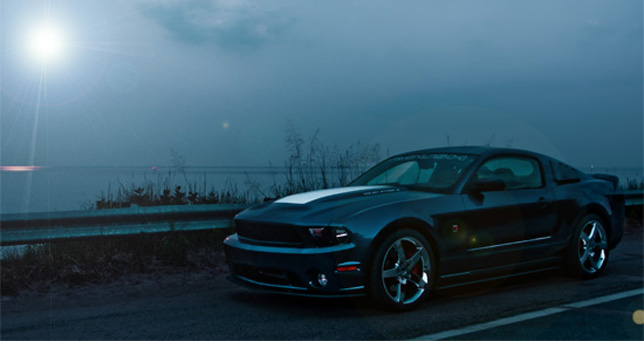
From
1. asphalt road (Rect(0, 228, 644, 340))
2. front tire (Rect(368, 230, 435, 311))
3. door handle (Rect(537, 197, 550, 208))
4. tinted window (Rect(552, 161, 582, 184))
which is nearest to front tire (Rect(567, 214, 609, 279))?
asphalt road (Rect(0, 228, 644, 340))

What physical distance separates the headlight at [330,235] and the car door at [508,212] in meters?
1.23

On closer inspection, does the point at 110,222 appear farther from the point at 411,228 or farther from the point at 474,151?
the point at 474,151

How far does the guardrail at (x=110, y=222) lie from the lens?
613cm

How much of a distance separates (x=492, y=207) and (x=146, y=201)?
203 inches

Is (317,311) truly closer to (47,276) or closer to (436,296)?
(436,296)

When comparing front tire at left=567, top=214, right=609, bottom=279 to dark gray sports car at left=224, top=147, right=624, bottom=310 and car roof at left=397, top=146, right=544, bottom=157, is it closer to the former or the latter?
dark gray sports car at left=224, top=147, right=624, bottom=310

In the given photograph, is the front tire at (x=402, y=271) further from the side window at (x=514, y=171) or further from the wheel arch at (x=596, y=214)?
the wheel arch at (x=596, y=214)

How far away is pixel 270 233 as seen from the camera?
5.49 m

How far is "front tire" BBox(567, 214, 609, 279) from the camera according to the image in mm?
6744

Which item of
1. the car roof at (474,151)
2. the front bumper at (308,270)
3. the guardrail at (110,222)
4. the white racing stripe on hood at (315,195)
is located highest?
the car roof at (474,151)

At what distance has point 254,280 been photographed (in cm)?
555

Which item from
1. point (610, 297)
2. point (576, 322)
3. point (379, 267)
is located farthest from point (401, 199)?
point (610, 297)

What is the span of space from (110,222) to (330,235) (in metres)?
2.68

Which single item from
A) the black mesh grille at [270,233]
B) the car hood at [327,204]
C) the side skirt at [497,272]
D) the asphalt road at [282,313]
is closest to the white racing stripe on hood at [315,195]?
the car hood at [327,204]
